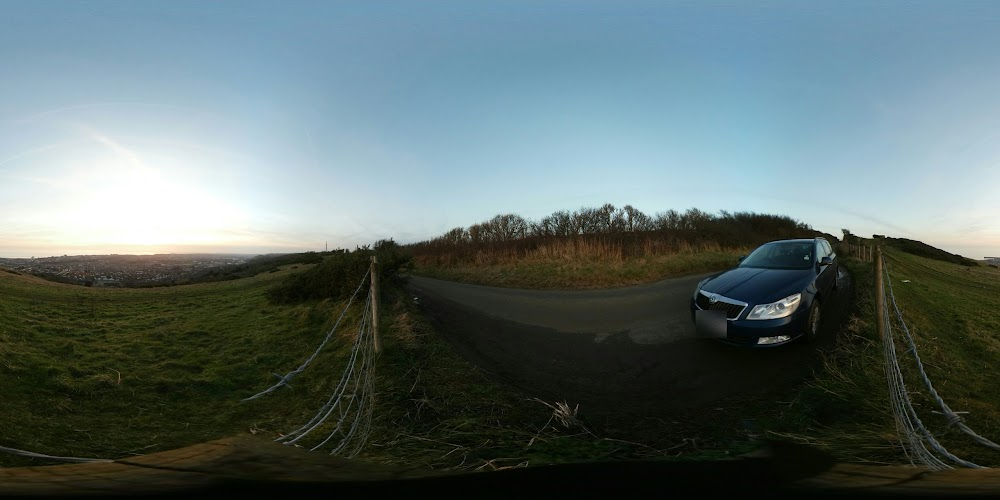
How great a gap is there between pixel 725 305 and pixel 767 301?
0.50 meters

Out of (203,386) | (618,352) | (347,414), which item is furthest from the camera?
(618,352)

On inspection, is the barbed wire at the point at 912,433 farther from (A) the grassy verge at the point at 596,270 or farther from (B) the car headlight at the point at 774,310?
(A) the grassy verge at the point at 596,270

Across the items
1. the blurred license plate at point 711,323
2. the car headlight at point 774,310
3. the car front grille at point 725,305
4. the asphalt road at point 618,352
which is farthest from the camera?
the blurred license plate at point 711,323

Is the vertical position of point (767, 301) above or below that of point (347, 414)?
above

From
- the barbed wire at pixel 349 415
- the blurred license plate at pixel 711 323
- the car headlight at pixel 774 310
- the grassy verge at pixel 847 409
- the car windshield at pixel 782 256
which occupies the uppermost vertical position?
the car windshield at pixel 782 256

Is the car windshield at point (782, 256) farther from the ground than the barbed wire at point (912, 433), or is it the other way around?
the car windshield at point (782, 256)

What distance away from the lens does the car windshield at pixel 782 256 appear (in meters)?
6.76

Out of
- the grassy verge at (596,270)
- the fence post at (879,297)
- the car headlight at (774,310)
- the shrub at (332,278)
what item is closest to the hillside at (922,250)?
the grassy verge at (596,270)

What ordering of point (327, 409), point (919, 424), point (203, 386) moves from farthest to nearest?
point (203, 386)
point (327, 409)
point (919, 424)

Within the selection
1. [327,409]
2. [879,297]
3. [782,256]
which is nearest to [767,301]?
[879,297]

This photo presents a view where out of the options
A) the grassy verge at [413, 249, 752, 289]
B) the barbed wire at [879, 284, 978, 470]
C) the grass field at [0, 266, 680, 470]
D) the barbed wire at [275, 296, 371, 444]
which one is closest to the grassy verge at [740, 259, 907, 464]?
the barbed wire at [879, 284, 978, 470]

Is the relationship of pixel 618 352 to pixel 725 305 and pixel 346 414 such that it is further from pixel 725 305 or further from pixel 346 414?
pixel 346 414

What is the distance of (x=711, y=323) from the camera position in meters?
5.95

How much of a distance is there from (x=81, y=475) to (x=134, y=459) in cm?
10
